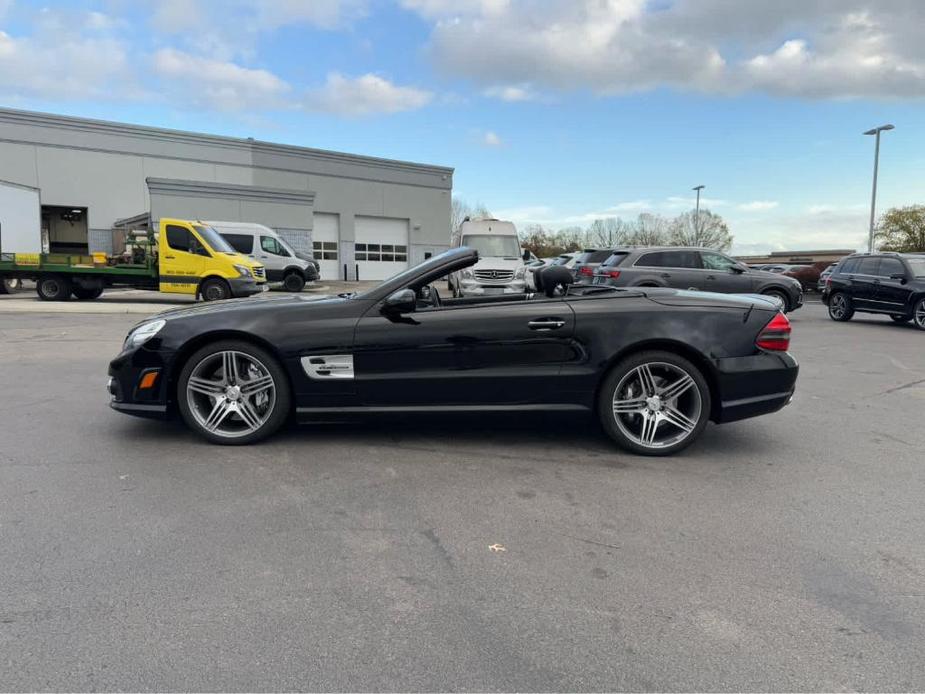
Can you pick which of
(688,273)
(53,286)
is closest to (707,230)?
(688,273)

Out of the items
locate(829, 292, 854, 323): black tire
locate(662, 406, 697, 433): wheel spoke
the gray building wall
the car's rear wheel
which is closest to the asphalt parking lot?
locate(662, 406, 697, 433): wheel spoke

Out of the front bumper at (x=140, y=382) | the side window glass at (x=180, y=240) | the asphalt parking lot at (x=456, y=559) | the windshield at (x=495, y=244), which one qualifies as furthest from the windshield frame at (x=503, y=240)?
the front bumper at (x=140, y=382)

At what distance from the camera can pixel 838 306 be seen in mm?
16016

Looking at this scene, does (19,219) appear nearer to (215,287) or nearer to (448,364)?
(215,287)

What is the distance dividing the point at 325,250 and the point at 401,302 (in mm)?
33906

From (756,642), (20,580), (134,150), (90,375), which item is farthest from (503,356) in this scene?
(134,150)

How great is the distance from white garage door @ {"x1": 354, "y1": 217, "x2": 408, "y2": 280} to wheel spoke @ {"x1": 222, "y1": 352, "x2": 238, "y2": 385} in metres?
33.7

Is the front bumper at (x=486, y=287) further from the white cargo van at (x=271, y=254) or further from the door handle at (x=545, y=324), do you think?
the door handle at (x=545, y=324)

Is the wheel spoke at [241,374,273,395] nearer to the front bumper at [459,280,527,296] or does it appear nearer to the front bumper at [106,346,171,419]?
the front bumper at [106,346,171,419]

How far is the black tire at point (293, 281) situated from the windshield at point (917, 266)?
61.6 ft

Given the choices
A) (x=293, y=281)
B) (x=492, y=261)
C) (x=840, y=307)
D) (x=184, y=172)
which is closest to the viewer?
(x=840, y=307)

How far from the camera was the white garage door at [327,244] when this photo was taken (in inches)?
1449

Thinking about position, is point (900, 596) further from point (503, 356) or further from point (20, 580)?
point (20, 580)

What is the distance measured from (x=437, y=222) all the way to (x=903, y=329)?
1187 inches
